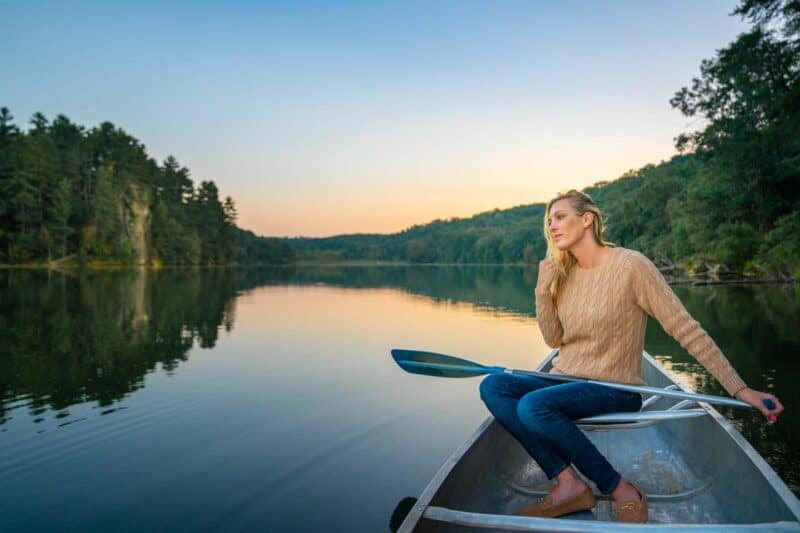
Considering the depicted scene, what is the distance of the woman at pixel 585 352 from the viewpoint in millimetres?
2496

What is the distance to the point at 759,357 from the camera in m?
8.77

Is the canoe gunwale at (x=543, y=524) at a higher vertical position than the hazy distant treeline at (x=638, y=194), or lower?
lower

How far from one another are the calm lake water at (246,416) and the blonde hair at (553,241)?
1979 mm

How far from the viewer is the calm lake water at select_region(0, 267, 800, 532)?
12.4 ft

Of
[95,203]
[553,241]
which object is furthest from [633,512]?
[95,203]

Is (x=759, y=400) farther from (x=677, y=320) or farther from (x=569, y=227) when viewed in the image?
(x=569, y=227)

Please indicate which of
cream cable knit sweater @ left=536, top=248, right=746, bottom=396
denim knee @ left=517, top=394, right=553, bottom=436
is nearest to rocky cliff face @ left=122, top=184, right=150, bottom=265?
cream cable knit sweater @ left=536, top=248, right=746, bottom=396

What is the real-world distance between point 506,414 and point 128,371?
706cm

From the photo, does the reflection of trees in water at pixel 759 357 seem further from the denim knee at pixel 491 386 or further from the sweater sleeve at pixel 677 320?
the denim knee at pixel 491 386

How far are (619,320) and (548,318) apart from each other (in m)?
0.44

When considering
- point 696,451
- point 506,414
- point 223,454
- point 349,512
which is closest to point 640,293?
point 506,414

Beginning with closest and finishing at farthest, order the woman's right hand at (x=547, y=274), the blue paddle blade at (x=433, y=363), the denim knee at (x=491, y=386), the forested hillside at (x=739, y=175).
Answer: the denim knee at (x=491, y=386) → the woman's right hand at (x=547, y=274) → the blue paddle blade at (x=433, y=363) → the forested hillside at (x=739, y=175)

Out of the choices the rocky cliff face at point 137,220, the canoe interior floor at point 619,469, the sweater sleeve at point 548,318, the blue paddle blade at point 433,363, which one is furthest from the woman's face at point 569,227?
the rocky cliff face at point 137,220

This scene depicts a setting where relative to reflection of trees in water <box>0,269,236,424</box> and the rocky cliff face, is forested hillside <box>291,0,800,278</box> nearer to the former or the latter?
reflection of trees in water <box>0,269,236,424</box>
